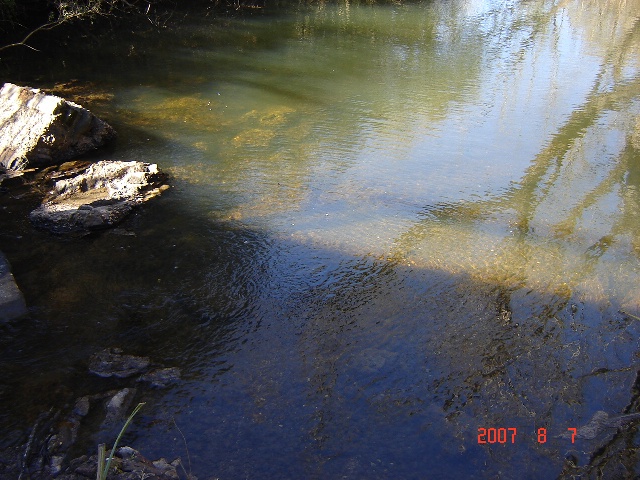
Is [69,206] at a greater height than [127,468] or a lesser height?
greater

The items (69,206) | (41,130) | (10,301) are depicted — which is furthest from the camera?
(41,130)

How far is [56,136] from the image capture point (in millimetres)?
5004

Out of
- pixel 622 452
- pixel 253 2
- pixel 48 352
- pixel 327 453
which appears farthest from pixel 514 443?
pixel 253 2

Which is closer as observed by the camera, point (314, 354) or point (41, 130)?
point (314, 354)

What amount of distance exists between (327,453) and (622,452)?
121cm

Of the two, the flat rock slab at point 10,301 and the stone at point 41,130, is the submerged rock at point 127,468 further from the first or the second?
the stone at point 41,130

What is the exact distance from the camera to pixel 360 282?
3.52 meters

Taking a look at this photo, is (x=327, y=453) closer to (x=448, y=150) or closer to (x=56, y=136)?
(x=448, y=150)
